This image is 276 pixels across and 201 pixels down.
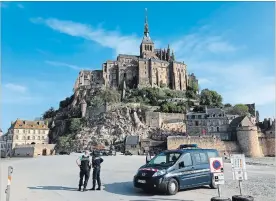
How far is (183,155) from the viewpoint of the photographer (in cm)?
1098

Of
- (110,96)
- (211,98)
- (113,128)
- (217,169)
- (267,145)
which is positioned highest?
(110,96)

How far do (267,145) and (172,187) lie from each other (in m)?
55.8

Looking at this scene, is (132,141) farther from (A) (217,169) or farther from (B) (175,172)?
(A) (217,169)

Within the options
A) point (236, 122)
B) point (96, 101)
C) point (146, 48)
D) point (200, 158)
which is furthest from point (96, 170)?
point (146, 48)

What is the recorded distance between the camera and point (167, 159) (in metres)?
11.3

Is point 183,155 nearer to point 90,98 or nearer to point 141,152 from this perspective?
point 141,152

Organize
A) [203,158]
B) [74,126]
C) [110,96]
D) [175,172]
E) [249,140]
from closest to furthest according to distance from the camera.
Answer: [175,172], [203,158], [249,140], [74,126], [110,96]

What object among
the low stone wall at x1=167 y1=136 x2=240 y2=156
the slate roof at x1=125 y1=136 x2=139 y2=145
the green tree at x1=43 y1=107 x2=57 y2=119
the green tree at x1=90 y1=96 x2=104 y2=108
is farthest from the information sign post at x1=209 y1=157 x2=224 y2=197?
the green tree at x1=43 y1=107 x2=57 y2=119

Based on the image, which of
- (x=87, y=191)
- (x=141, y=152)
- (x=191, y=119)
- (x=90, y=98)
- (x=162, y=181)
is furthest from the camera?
(x=90, y=98)

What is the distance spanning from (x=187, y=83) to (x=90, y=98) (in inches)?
1436

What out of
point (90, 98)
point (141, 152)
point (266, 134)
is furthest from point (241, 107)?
point (90, 98)

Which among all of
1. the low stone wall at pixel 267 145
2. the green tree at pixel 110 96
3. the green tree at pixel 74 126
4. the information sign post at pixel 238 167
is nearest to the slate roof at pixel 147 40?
the green tree at pixel 110 96

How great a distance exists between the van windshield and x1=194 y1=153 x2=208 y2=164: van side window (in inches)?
31.2

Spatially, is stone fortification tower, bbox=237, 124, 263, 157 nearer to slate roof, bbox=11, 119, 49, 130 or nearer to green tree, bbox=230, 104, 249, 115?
green tree, bbox=230, 104, 249, 115
